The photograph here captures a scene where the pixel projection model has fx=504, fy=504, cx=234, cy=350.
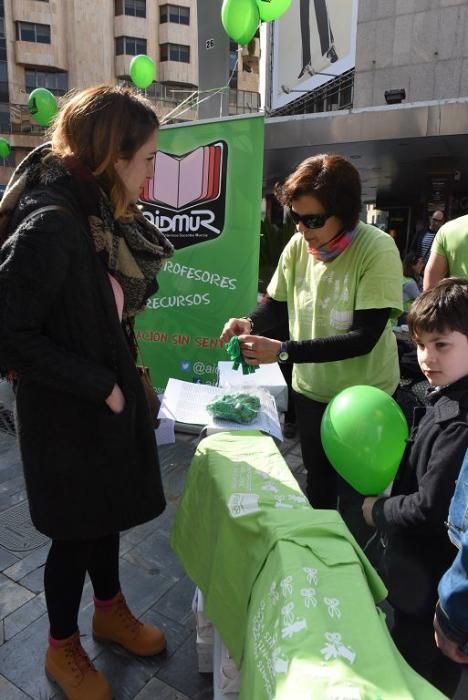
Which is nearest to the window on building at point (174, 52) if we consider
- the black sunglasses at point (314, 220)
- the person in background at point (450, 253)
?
the person in background at point (450, 253)

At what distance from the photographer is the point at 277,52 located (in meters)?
13.6

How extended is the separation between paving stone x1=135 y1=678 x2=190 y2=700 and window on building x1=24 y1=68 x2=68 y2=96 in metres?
44.4

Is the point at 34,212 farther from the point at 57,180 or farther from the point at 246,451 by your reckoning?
the point at 246,451

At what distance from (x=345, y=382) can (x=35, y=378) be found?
1.18 meters

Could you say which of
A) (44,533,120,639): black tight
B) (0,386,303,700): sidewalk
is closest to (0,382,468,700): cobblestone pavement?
(0,386,303,700): sidewalk

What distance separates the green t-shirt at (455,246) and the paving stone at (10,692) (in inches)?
97.8

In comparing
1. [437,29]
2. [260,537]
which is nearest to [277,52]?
[437,29]

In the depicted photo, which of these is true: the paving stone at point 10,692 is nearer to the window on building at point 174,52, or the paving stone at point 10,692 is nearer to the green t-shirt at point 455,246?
the green t-shirt at point 455,246

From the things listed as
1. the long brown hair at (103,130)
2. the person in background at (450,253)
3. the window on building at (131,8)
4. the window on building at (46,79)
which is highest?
the window on building at (131,8)

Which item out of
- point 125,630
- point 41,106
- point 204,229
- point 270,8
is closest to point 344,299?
point 125,630

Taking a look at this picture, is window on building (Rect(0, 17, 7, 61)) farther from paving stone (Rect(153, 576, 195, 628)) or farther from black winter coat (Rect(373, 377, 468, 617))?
black winter coat (Rect(373, 377, 468, 617))

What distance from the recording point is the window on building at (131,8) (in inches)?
1602

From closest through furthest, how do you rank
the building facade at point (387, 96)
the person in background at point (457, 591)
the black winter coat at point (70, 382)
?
the person in background at point (457, 591) < the black winter coat at point (70, 382) < the building facade at point (387, 96)

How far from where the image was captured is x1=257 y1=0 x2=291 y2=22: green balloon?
12.4 ft
